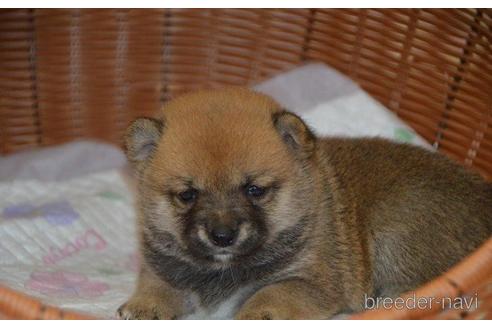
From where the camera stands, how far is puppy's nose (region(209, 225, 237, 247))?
2.34 metres

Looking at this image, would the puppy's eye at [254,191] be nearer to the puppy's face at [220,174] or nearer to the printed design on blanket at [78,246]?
the puppy's face at [220,174]

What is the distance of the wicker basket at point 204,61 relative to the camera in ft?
11.9

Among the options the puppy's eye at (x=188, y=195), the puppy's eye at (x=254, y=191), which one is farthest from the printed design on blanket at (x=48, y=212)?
the puppy's eye at (x=254, y=191)

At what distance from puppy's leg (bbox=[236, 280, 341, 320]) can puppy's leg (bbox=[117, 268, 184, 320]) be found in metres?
0.29

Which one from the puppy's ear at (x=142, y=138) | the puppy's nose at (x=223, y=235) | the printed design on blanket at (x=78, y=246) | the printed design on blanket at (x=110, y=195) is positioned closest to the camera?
the puppy's nose at (x=223, y=235)

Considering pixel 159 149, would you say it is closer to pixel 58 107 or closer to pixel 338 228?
pixel 338 228

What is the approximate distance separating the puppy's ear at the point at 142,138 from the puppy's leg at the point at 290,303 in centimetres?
64

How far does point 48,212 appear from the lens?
11.8 ft

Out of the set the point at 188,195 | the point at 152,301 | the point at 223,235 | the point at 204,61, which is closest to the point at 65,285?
the point at 152,301

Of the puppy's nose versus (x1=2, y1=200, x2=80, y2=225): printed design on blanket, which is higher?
the puppy's nose

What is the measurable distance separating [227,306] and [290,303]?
0.31 m

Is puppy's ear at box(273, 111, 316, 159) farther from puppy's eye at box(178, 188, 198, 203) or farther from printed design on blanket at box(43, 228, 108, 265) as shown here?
printed design on blanket at box(43, 228, 108, 265)

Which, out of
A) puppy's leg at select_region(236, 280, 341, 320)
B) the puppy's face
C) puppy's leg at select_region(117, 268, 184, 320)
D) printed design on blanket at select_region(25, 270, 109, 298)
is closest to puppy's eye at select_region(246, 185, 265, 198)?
the puppy's face

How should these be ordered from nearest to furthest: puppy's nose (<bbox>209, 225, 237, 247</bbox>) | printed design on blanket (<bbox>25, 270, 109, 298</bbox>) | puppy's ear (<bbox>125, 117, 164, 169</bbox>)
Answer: puppy's nose (<bbox>209, 225, 237, 247</bbox>) < puppy's ear (<bbox>125, 117, 164, 169</bbox>) < printed design on blanket (<bbox>25, 270, 109, 298</bbox>)
